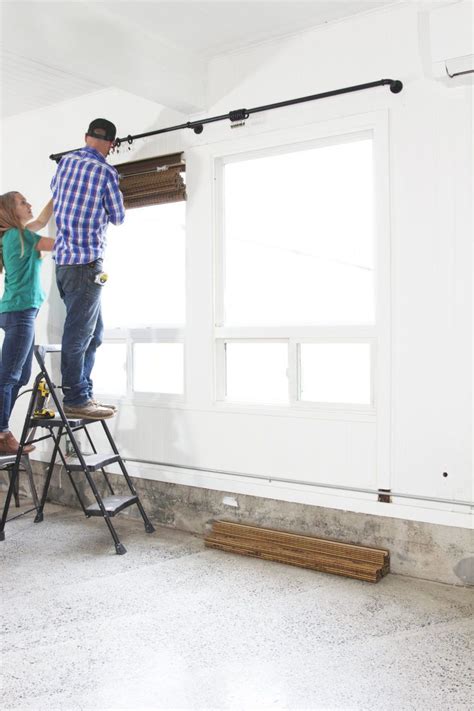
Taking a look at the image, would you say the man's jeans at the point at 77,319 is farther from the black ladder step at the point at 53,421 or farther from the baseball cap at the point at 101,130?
the baseball cap at the point at 101,130

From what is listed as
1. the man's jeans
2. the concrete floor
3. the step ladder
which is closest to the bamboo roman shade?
the man's jeans

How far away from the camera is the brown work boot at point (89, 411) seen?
4.04 meters

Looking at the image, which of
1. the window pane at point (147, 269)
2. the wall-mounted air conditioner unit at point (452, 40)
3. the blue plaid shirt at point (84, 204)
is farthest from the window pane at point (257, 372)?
the wall-mounted air conditioner unit at point (452, 40)

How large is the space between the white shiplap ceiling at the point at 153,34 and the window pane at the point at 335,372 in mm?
1693

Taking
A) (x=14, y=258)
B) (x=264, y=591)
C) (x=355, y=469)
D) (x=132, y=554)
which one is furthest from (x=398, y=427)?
(x=14, y=258)

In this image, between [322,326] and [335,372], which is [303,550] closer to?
[335,372]

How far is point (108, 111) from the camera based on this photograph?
180 inches

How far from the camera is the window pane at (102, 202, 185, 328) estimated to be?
14.5ft

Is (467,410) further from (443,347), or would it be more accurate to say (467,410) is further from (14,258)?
(14,258)

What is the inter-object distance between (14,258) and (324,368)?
2.10 m

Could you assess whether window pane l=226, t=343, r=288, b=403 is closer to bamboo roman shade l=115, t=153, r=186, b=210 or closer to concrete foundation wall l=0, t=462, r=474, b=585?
concrete foundation wall l=0, t=462, r=474, b=585

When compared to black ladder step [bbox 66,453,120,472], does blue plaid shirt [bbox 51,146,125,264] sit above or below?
above

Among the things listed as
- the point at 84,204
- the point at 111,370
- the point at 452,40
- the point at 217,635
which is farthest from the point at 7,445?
the point at 452,40

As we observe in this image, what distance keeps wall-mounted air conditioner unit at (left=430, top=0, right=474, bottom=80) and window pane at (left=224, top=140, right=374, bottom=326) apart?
1.78 feet
